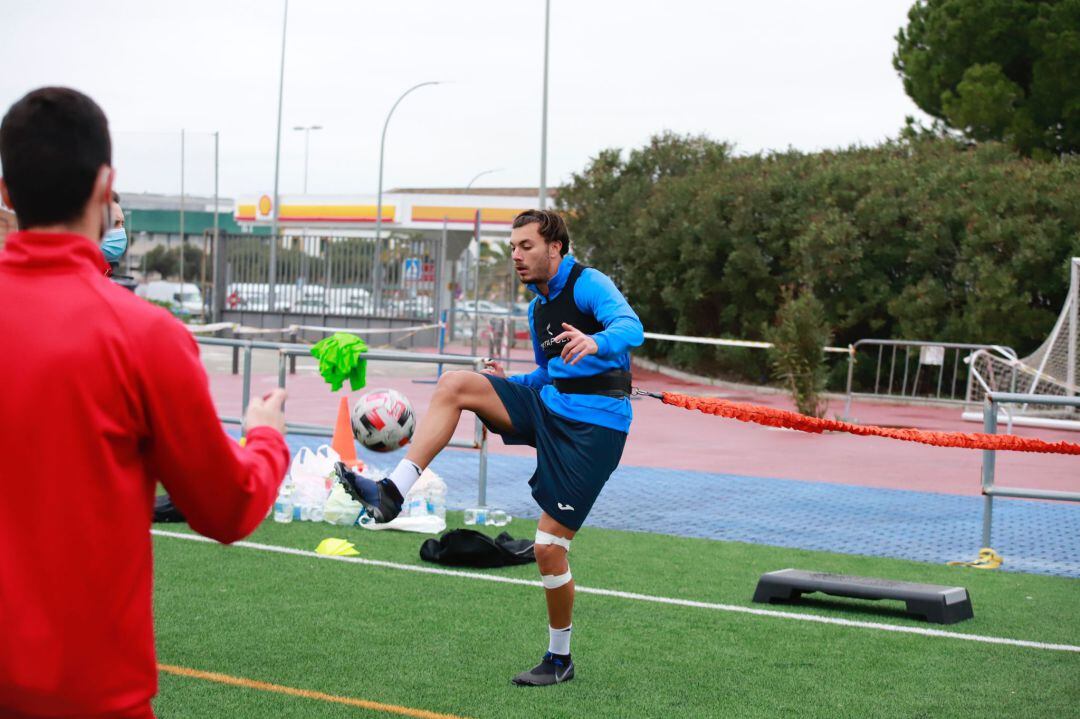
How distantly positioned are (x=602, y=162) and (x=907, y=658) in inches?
1211

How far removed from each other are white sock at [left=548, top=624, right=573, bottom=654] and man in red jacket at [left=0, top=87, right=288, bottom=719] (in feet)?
11.4

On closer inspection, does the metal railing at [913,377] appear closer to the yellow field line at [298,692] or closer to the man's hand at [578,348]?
the man's hand at [578,348]

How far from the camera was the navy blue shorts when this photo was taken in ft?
18.1

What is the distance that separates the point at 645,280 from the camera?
32.0 metres

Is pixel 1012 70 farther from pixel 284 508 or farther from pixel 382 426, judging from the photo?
pixel 382 426

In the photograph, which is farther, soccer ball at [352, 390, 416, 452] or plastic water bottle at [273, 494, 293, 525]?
plastic water bottle at [273, 494, 293, 525]

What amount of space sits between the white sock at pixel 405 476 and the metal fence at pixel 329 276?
97.6ft

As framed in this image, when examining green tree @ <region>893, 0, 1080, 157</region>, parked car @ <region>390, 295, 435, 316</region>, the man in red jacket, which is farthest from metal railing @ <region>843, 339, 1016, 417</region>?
the man in red jacket

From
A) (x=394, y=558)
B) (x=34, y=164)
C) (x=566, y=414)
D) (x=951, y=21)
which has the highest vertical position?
(x=951, y=21)

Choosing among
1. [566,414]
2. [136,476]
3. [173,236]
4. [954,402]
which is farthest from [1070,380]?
[173,236]

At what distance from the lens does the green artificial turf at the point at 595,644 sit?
5.32m

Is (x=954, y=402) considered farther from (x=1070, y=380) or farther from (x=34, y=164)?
(x=34, y=164)

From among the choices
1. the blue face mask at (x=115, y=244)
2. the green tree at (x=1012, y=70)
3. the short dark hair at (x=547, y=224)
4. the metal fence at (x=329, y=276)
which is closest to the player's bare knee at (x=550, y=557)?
the short dark hair at (x=547, y=224)

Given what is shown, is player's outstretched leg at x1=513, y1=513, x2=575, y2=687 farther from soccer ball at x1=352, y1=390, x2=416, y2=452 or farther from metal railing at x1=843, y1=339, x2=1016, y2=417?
metal railing at x1=843, y1=339, x2=1016, y2=417
